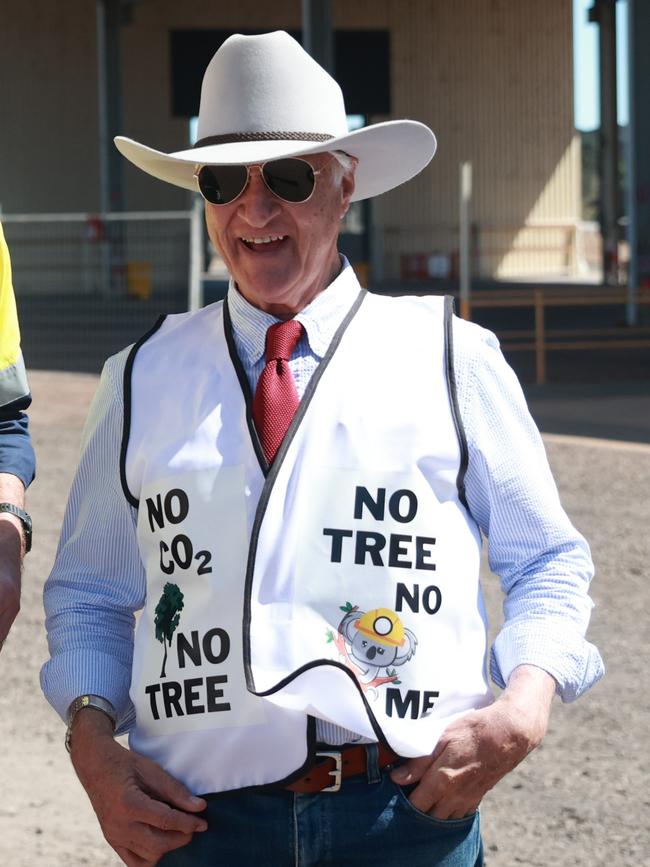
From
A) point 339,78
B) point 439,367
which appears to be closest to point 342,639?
point 439,367

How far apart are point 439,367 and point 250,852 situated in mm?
761

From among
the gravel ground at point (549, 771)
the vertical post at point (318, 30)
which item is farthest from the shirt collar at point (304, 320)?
the vertical post at point (318, 30)

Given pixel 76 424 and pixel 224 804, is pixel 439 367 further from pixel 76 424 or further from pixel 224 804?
pixel 76 424

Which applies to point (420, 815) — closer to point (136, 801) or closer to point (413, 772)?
point (413, 772)

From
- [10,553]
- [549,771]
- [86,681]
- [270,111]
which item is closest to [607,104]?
[549,771]

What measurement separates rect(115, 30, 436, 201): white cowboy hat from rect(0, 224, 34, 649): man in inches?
18.8

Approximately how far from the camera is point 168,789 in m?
2.07

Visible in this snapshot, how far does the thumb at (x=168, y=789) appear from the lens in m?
2.06

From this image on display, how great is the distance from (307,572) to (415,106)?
3712cm

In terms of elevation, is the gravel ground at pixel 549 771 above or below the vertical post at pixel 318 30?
below

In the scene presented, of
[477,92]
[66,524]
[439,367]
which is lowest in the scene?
[66,524]

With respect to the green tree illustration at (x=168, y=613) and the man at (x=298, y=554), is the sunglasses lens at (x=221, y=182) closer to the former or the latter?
the man at (x=298, y=554)

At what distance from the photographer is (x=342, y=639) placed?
2047 mm

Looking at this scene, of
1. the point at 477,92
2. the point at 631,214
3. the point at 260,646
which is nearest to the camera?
the point at 260,646
